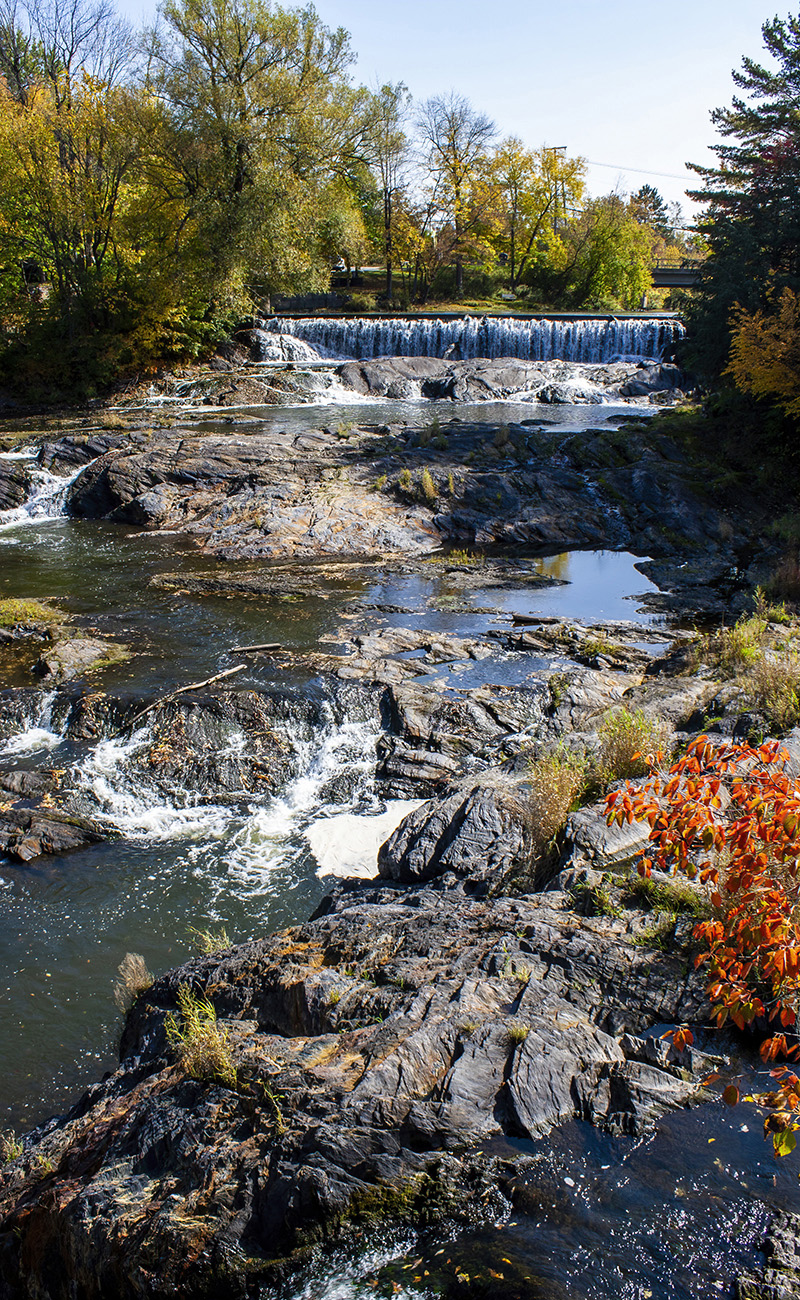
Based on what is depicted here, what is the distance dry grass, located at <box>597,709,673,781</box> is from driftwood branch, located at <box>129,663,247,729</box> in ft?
14.8

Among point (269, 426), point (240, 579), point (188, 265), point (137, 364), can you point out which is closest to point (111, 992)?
point (240, 579)

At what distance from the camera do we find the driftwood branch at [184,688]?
8.91 m

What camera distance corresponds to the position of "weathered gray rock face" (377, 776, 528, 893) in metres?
6.07

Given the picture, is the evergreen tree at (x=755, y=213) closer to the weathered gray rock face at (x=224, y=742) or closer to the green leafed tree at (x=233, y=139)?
the weathered gray rock face at (x=224, y=742)

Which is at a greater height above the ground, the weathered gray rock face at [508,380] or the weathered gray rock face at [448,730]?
the weathered gray rock face at [508,380]

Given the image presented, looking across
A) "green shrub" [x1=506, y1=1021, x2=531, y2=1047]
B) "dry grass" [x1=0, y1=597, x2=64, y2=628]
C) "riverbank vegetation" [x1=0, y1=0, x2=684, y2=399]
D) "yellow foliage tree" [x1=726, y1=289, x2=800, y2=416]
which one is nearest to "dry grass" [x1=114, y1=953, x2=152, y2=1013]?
"green shrub" [x1=506, y1=1021, x2=531, y2=1047]

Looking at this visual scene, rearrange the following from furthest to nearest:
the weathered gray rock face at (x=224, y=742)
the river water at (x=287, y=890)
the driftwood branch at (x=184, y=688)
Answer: the driftwood branch at (x=184, y=688) → the weathered gray rock face at (x=224, y=742) → the river water at (x=287, y=890)

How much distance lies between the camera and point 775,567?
44.7ft

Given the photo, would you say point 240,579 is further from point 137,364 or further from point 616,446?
point 137,364

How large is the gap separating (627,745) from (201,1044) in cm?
415

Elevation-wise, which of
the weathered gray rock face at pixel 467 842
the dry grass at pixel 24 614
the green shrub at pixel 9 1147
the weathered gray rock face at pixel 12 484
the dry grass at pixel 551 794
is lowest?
the green shrub at pixel 9 1147

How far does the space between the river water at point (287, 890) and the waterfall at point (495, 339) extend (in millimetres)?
21789

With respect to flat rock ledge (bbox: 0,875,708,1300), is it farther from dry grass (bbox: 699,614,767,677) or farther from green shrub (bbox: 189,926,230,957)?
dry grass (bbox: 699,614,767,677)

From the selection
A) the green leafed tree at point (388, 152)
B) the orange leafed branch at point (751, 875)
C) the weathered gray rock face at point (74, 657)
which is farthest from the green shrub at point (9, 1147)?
the green leafed tree at point (388, 152)
